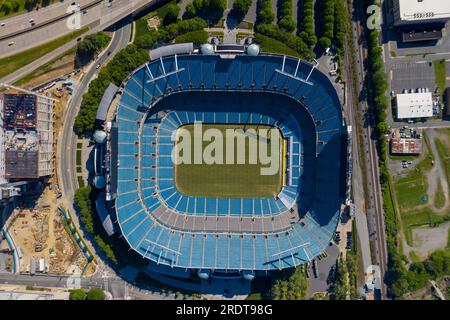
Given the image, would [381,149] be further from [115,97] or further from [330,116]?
[115,97]

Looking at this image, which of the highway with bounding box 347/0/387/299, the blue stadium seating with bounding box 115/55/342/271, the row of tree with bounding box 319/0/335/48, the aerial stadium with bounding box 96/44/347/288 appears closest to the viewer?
the aerial stadium with bounding box 96/44/347/288

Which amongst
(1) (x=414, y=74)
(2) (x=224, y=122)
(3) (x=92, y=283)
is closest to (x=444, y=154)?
(1) (x=414, y=74)

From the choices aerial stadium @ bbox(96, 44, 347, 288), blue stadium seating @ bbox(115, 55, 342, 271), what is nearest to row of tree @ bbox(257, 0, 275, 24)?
aerial stadium @ bbox(96, 44, 347, 288)

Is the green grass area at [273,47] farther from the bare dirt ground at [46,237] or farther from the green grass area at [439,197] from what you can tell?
the bare dirt ground at [46,237]

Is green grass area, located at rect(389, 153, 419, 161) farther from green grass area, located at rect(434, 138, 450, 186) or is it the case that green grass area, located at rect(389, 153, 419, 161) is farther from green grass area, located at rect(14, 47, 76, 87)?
green grass area, located at rect(14, 47, 76, 87)

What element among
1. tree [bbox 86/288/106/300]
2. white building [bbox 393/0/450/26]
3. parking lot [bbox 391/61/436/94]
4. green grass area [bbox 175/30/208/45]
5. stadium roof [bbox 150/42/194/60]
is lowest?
tree [bbox 86/288/106/300]

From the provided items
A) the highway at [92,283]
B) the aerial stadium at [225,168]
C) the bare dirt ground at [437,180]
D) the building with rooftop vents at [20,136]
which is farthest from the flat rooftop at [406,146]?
the building with rooftop vents at [20,136]

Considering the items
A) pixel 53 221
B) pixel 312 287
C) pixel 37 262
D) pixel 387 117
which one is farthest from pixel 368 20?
pixel 37 262

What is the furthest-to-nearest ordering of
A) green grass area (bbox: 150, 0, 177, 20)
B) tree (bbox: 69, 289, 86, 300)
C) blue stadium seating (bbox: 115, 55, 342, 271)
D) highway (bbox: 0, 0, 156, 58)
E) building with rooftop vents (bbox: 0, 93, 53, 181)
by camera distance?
green grass area (bbox: 150, 0, 177, 20) → highway (bbox: 0, 0, 156, 58) → tree (bbox: 69, 289, 86, 300) → blue stadium seating (bbox: 115, 55, 342, 271) → building with rooftop vents (bbox: 0, 93, 53, 181)
